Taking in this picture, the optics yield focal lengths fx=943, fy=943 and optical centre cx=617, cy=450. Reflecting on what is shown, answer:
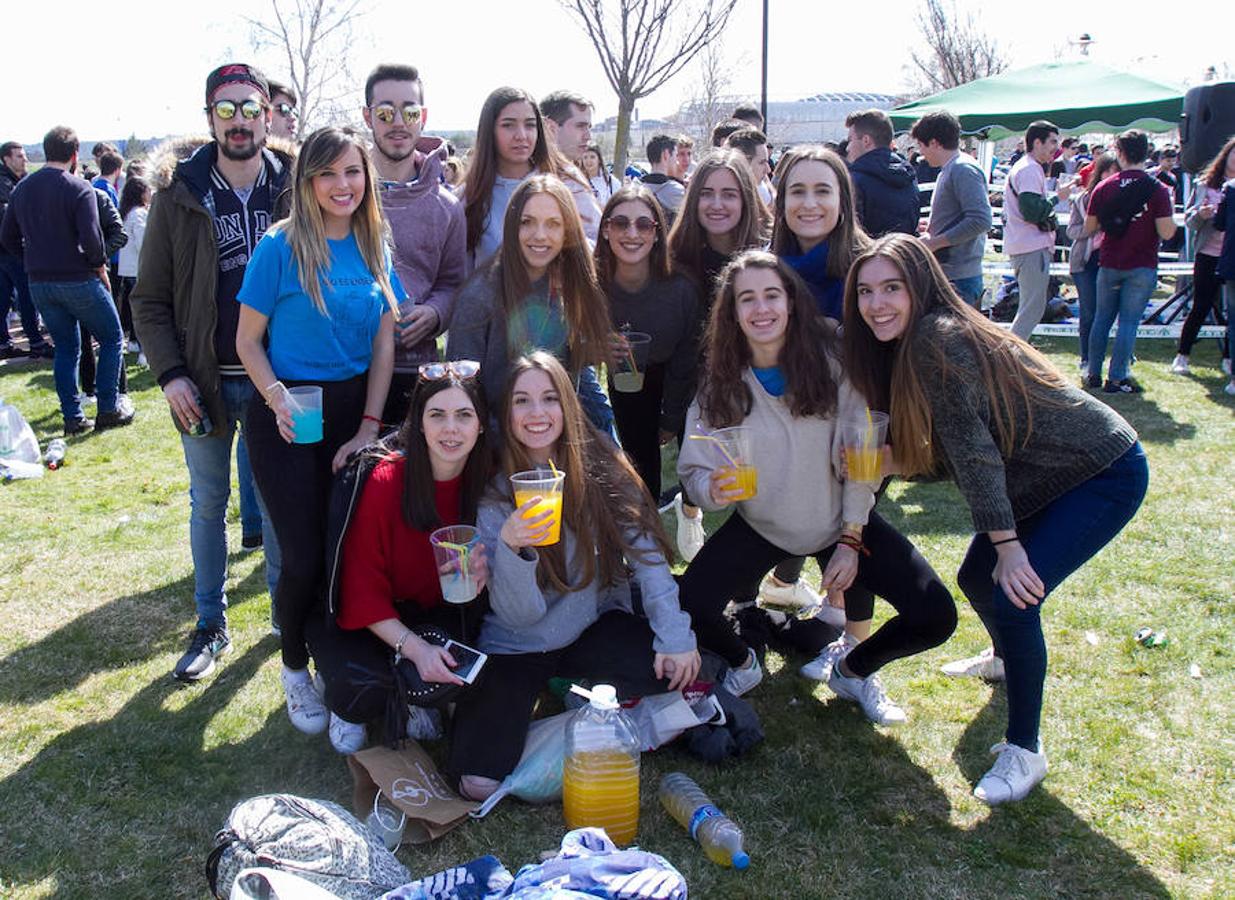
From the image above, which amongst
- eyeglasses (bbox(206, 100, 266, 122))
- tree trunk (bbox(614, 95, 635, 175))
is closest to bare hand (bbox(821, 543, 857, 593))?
eyeglasses (bbox(206, 100, 266, 122))

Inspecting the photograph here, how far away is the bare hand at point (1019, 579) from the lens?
9.32 ft

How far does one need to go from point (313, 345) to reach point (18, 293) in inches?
340

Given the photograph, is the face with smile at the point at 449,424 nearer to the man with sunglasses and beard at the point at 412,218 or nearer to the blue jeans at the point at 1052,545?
the man with sunglasses and beard at the point at 412,218

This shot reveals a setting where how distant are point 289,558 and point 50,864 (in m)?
1.11

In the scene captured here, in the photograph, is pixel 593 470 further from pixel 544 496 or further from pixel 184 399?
pixel 184 399

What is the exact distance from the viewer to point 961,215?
6.30 m

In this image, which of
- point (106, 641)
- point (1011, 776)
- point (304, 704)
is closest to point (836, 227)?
point (1011, 776)

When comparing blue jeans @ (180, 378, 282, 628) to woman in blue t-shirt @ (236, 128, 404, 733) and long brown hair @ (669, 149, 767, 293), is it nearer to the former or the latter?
woman in blue t-shirt @ (236, 128, 404, 733)

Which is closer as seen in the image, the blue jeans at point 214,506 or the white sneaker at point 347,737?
the white sneaker at point 347,737

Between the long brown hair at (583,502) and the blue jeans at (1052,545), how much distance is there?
1.12 metres

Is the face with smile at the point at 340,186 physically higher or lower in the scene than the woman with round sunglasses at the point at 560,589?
higher

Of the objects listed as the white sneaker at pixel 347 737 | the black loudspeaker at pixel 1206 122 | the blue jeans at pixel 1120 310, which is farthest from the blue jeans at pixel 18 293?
the black loudspeaker at pixel 1206 122

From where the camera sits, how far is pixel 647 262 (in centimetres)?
396

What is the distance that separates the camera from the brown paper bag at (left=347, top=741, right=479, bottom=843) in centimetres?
282
